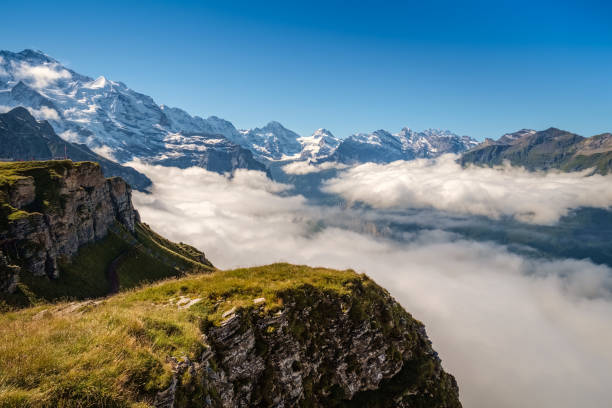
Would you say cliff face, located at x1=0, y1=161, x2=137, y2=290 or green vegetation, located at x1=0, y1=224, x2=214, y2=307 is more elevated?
cliff face, located at x1=0, y1=161, x2=137, y2=290

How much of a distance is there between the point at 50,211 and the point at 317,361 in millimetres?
109600

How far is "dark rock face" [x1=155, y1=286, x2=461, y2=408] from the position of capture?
1645cm

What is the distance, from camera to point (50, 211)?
9256 centimetres

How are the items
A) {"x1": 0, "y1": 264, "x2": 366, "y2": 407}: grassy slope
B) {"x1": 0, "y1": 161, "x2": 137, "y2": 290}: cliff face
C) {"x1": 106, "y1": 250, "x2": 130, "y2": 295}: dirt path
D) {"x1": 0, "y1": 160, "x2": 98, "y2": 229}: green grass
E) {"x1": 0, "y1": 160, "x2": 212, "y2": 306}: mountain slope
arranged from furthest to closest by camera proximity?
1. {"x1": 106, "y1": 250, "x2": 130, "y2": 295}: dirt path
2. {"x1": 0, "y1": 160, "x2": 98, "y2": 229}: green grass
3. {"x1": 0, "y1": 161, "x2": 137, "y2": 290}: cliff face
4. {"x1": 0, "y1": 160, "x2": 212, "y2": 306}: mountain slope
5. {"x1": 0, "y1": 264, "x2": 366, "y2": 407}: grassy slope

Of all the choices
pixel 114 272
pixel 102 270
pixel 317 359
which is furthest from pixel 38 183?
pixel 317 359

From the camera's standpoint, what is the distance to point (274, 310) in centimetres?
2131

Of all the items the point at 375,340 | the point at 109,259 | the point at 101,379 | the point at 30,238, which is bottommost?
the point at 109,259

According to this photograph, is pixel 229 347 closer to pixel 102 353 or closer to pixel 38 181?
pixel 102 353

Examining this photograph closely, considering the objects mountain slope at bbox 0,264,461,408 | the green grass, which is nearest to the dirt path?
the green grass

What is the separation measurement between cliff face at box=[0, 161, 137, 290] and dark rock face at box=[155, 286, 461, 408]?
251 feet

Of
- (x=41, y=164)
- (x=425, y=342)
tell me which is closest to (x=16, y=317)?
(x=425, y=342)

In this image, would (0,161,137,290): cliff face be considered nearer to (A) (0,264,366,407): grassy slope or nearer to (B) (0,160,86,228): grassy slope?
(B) (0,160,86,228): grassy slope

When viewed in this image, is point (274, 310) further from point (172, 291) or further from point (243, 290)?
point (172, 291)

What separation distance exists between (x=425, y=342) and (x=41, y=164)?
453 ft
